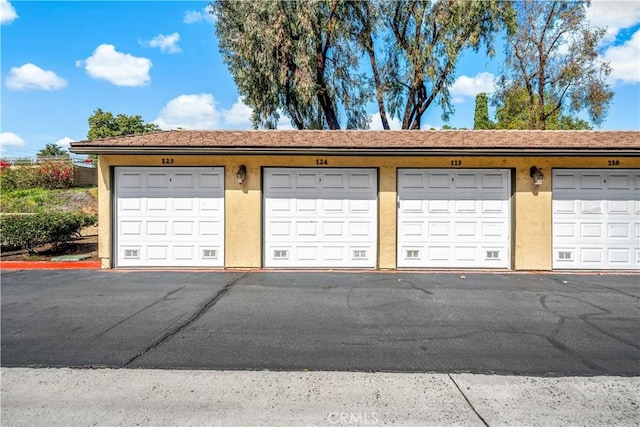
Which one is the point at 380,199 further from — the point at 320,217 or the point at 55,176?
the point at 55,176

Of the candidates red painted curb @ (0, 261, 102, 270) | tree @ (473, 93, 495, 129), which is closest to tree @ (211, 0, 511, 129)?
red painted curb @ (0, 261, 102, 270)

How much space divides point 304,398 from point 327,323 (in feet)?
6.06

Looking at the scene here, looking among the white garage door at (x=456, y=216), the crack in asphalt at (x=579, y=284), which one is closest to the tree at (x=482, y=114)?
the white garage door at (x=456, y=216)

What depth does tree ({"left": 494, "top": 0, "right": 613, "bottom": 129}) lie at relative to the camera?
1833 cm

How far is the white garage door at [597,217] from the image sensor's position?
27.5 ft

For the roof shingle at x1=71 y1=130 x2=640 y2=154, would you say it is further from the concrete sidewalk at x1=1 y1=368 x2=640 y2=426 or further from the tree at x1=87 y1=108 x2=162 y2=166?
the tree at x1=87 y1=108 x2=162 y2=166

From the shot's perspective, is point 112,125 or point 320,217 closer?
point 320,217

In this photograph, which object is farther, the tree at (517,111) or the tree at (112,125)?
the tree at (112,125)

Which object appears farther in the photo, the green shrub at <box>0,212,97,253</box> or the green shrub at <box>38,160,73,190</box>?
the green shrub at <box>38,160,73,190</box>

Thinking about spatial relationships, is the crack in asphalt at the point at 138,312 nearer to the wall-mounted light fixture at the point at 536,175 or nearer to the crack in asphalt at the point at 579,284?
the crack in asphalt at the point at 579,284

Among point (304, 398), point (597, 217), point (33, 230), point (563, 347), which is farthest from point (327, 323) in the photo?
point (33, 230)

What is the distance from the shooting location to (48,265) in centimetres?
859

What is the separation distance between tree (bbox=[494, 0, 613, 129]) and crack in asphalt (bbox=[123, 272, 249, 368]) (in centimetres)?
1910

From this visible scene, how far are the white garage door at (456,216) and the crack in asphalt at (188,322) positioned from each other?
4180 millimetres
